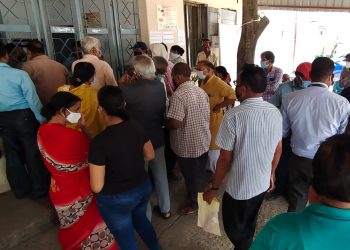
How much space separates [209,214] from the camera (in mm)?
1890

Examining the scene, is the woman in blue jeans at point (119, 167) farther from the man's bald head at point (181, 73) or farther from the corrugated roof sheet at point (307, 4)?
the corrugated roof sheet at point (307, 4)

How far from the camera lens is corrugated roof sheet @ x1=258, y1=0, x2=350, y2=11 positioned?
9.03 metres

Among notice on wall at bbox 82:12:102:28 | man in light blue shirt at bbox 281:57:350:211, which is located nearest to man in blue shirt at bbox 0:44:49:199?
notice on wall at bbox 82:12:102:28

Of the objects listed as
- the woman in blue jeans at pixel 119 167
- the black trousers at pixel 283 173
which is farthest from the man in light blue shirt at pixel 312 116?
the woman in blue jeans at pixel 119 167

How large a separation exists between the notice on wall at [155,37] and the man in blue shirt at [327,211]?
182 inches

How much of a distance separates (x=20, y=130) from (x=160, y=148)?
4.18 ft

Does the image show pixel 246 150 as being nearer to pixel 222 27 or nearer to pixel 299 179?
pixel 299 179

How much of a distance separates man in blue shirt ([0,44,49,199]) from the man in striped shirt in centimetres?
173

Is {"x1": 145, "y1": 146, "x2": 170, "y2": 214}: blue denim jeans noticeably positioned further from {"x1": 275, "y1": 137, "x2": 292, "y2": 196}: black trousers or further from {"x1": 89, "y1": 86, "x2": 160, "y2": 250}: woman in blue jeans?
{"x1": 275, "y1": 137, "x2": 292, "y2": 196}: black trousers

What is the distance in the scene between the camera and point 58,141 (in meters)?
1.74

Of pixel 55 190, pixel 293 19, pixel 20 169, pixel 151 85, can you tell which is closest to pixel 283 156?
pixel 151 85

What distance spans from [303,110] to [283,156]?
0.92m

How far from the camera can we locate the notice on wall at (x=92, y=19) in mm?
4145

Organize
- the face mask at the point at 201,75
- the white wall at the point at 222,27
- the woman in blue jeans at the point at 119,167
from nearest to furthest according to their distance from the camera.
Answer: the woman in blue jeans at the point at 119,167 → the face mask at the point at 201,75 → the white wall at the point at 222,27
